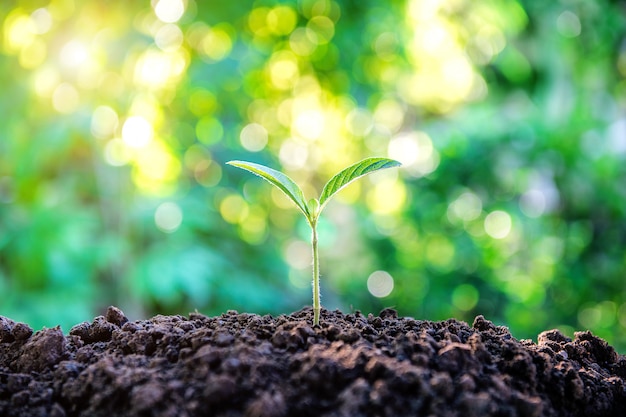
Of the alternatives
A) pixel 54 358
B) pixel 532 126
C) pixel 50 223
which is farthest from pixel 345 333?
pixel 532 126

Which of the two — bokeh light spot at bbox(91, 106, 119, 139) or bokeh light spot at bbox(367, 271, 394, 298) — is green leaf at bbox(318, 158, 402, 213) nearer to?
bokeh light spot at bbox(91, 106, 119, 139)

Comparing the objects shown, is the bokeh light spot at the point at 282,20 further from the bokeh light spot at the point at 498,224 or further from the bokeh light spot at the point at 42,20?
the bokeh light spot at the point at 498,224

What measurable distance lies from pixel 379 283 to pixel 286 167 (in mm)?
852

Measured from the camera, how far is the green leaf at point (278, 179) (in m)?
0.60

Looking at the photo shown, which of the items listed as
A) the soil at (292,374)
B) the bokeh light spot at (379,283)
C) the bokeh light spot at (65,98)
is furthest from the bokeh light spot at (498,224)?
the soil at (292,374)

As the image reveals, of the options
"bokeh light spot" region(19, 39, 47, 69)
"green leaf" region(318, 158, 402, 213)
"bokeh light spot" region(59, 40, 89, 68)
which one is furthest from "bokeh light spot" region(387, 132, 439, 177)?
"green leaf" region(318, 158, 402, 213)

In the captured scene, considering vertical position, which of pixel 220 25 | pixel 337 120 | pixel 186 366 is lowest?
pixel 186 366

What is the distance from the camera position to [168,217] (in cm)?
294

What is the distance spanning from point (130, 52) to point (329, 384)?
2.58m

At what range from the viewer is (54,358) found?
61 cm

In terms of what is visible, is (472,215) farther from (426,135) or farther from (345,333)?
(345,333)

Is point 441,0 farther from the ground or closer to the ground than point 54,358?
farther from the ground

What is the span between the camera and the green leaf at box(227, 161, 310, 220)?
0.60m

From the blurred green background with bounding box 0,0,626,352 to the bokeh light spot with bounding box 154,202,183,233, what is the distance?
1 centimetres
